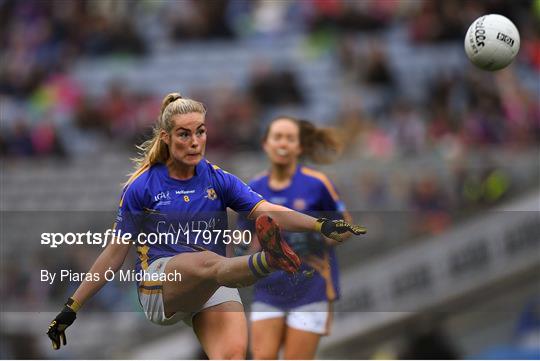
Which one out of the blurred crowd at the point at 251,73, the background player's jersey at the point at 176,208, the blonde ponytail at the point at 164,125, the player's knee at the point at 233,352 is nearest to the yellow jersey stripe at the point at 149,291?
the background player's jersey at the point at 176,208

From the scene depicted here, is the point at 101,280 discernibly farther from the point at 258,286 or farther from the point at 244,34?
the point at 244,34

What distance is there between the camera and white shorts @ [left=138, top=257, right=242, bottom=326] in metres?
6.49

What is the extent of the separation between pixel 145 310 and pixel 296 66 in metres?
10.3

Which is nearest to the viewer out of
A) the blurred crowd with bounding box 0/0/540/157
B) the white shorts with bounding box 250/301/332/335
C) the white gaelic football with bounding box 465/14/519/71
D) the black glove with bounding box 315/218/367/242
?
the black glove with bounding box 315/218/367/242

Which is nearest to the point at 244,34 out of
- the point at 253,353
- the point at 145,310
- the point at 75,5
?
the point at 75,5

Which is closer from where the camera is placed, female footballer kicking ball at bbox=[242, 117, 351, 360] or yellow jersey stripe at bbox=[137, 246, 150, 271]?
yellow jersey stripe at bbox=[137, 246, 150, 271]

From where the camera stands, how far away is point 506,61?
287 inches

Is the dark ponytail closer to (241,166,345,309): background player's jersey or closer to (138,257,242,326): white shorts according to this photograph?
(241,166,345,309): background player's jersey

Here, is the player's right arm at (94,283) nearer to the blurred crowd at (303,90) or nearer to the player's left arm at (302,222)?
the player's left arm at (302,222)

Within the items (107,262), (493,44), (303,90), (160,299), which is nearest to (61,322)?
(107,262)

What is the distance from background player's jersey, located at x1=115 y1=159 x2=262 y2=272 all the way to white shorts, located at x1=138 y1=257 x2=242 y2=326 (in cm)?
5

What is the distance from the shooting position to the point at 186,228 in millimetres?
6461

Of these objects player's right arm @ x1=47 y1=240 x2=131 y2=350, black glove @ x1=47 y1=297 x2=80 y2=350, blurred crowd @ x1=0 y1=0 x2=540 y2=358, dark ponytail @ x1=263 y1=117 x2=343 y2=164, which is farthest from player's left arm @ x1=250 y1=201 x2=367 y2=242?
blurred crowd @ x1=0 y1=0 x2=540 y2=358

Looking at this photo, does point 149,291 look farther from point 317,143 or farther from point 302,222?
point 317,143
